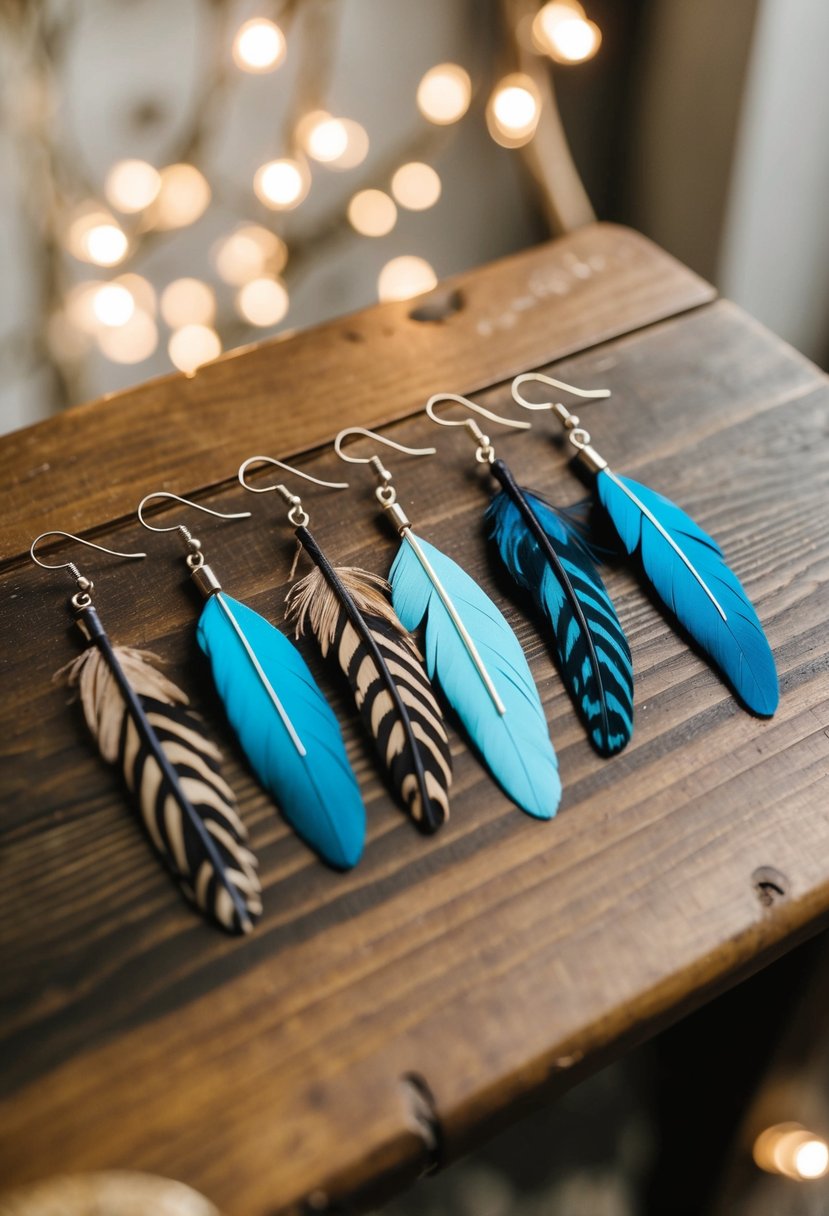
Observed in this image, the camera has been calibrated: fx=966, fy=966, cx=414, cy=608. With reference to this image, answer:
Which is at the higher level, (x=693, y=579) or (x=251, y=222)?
(x=251, y=222)

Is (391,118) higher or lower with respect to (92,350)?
higher

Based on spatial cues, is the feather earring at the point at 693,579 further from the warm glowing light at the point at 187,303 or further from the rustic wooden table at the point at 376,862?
the warm glowing light at the point at 187,303

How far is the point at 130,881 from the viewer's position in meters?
0.67


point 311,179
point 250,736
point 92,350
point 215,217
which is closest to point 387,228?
point 311,179

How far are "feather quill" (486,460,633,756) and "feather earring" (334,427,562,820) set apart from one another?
0.04m

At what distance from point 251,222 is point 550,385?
0.97m

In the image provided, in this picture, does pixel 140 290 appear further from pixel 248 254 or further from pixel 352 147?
pixel 352 147

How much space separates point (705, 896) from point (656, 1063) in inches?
33.3

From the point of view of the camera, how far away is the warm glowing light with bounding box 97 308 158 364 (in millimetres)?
1746

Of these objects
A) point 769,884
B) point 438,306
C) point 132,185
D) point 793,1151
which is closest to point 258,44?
point 132,185

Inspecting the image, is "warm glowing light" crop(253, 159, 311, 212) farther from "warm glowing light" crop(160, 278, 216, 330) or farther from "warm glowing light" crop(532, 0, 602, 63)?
"warm glowing light" crop(532, 0, 602, 63)

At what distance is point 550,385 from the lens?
3.20 feet

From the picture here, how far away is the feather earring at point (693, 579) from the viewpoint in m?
0.77

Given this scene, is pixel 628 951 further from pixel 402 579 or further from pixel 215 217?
pixel 215 217
